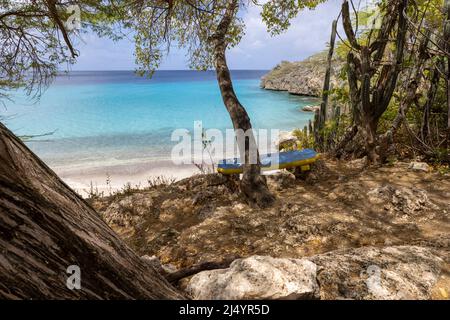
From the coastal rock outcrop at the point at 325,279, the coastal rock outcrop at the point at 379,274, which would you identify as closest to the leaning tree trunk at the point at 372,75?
the coastal rock outcrop at the point at 379,274

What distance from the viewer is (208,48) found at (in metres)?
7.34

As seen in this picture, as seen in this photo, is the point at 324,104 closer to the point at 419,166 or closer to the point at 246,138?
the point at 419,166

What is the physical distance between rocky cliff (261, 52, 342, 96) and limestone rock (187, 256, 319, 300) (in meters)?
40.2

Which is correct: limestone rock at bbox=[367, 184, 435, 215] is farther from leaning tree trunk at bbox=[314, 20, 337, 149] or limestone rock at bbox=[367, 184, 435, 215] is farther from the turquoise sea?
the turquoise sea

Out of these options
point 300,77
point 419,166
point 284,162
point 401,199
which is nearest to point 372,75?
point 419,166

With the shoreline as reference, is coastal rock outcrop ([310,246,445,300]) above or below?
above

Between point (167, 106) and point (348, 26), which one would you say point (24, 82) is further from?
point (167, 106)

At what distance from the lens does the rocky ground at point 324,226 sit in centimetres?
249

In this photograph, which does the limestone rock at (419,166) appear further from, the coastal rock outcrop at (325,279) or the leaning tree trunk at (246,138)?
the coastal rock outcrop at (325,279)

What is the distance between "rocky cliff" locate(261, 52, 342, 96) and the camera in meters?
46.8

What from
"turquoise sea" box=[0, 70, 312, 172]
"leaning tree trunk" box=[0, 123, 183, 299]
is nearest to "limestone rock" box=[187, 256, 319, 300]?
"leaning tree trunk" box=[0, 123, 183, 299]

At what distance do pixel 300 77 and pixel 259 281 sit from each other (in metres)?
52.8
